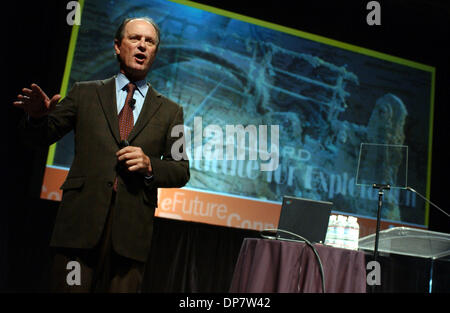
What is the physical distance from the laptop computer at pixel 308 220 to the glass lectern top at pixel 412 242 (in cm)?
91

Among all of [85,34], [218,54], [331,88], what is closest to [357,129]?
[331,88]

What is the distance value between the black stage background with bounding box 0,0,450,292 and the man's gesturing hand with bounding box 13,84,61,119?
8.40ft

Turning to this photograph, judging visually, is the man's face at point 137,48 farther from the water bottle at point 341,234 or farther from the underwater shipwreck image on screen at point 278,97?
the underwater shipwreck image on screen at point 278,97

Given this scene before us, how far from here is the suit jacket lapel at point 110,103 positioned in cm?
182

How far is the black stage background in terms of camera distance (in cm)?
412

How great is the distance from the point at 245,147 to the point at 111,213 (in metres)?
3.08

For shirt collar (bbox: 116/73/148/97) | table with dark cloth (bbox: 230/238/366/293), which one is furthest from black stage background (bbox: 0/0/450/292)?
shirt collar (bbox: 116/73/148/97)

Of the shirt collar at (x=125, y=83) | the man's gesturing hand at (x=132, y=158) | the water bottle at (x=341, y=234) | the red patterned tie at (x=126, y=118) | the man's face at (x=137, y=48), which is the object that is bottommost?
the water bottle at (x=341, y=234)

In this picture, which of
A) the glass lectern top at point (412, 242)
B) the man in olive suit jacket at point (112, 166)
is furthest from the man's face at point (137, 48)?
the glass lectern top at point (412, 242)

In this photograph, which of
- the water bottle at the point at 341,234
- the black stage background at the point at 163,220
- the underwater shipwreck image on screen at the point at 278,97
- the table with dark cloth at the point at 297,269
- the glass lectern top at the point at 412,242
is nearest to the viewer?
the table with dark cloth at the point at 297,269

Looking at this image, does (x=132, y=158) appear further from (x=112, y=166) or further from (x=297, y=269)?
(x=297, y=269)

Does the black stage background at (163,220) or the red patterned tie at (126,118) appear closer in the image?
the red patterned tie at (126,118)

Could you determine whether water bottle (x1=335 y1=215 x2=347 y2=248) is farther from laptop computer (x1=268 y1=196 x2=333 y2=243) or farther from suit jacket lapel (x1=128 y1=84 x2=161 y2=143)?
suit jacket lapel (x1=128 y1=84 x2=161 y2=143)
